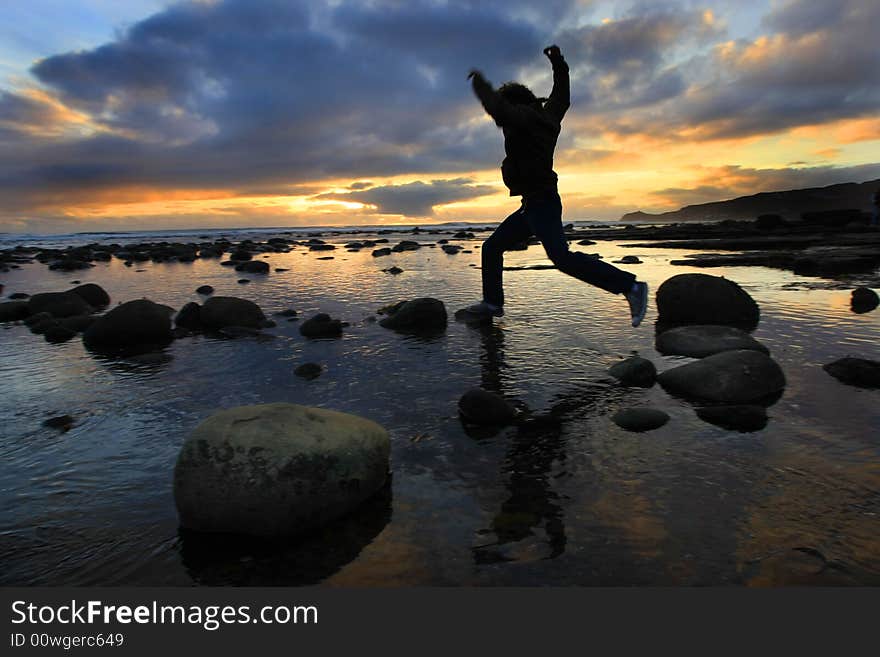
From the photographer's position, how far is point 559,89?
538cm

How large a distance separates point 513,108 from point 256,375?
12.1ft

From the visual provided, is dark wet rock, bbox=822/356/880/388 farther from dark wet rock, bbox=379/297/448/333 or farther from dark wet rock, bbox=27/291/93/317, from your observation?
dark wet rock, bbox=27/291/93/317

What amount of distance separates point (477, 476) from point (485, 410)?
2.97ft

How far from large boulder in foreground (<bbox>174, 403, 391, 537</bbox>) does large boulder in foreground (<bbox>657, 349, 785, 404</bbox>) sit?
2.87 m

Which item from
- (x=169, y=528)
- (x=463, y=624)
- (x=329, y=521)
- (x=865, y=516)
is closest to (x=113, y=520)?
(x=169, y=528)

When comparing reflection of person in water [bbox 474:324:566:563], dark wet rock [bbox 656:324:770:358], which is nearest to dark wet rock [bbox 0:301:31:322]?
reflection of person in water [bbox 474:324:566:563]

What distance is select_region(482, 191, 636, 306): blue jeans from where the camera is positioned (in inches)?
209

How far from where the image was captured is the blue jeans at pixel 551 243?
5320 millimetres

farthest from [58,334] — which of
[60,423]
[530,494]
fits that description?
[530,494]

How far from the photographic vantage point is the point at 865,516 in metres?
2.47

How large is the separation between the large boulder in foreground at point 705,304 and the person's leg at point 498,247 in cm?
301

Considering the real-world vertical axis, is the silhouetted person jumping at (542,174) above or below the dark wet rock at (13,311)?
above

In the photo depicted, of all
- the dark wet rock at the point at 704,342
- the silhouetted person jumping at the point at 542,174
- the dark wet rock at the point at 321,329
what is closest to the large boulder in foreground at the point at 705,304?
the dark wet rock at the point at 704,342

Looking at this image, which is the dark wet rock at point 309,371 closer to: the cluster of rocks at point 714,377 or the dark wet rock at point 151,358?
the dark wet rock at point 151,358
